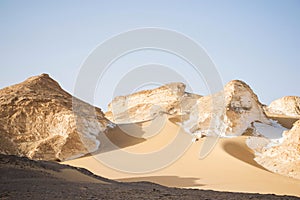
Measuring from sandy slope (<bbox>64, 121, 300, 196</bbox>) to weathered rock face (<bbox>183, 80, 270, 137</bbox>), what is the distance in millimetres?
836

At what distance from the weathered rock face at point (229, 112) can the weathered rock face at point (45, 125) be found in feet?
18.5

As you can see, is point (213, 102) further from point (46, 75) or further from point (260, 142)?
point (46, 75)

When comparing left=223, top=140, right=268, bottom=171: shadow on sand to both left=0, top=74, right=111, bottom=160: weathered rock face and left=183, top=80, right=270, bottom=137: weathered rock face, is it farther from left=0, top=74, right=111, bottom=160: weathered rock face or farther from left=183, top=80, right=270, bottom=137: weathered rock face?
left=0, top=74, right=111, bottom=160: weathered rock face

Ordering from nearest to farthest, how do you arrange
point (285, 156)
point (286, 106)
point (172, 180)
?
1. point (172, 180)
2. point (285, 156)
3. point (286, 106)

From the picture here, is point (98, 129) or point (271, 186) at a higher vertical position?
point (98, 129)

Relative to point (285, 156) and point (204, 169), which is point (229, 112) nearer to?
point (285, 156)

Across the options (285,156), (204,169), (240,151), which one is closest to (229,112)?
(240,151)

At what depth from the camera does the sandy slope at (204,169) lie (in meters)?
9.12

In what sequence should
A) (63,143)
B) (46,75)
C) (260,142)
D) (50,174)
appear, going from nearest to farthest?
(50,174)
(260,142)
(63,143)
(46,75)

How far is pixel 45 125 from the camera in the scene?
15219 millimetres

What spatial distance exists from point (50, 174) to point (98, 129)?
32.6ft

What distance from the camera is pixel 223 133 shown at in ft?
47.2

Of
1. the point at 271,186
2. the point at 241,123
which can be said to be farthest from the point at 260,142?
the point at 271,186

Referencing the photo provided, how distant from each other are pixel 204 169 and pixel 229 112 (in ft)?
13.3
